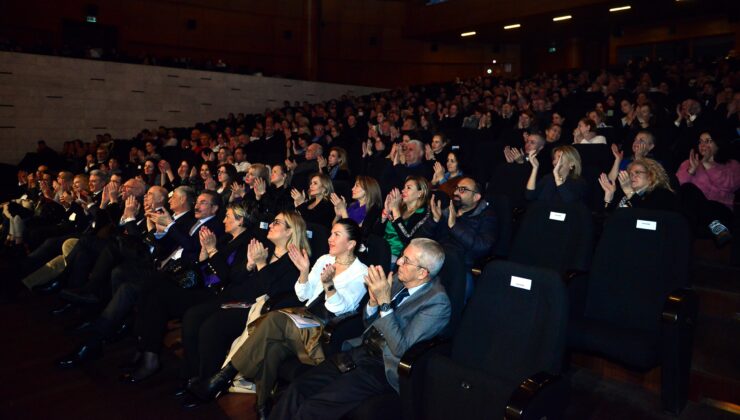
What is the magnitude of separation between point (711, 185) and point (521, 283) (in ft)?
7.44

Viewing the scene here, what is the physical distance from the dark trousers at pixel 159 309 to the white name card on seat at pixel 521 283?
5.98 feet

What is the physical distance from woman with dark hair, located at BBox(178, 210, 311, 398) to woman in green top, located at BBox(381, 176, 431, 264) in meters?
0.56

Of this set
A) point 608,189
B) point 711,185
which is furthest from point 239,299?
point 711,185

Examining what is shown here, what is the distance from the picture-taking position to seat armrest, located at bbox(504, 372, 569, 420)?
5.12 feet

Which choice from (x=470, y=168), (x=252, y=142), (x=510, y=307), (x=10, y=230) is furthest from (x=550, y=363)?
(x=252, y=142)

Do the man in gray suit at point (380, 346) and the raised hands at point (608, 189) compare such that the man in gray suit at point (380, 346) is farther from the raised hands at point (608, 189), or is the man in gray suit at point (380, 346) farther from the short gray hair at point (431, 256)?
the raised hands at point (608, 189)

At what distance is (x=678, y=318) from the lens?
6.33 feet

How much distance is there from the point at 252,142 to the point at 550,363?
6.71 metres

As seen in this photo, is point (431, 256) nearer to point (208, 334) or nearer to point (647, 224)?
point (647, 224)

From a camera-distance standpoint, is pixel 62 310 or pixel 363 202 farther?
pixel 62 310

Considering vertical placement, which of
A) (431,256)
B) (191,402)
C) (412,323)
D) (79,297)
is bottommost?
(191,402)

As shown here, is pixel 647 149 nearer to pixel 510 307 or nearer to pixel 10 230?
Answer: pixel 510 307

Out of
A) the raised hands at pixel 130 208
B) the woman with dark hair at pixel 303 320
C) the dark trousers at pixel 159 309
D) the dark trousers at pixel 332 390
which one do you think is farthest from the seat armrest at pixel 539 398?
the raised hands at pixel 130 208

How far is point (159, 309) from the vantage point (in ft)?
9.39
